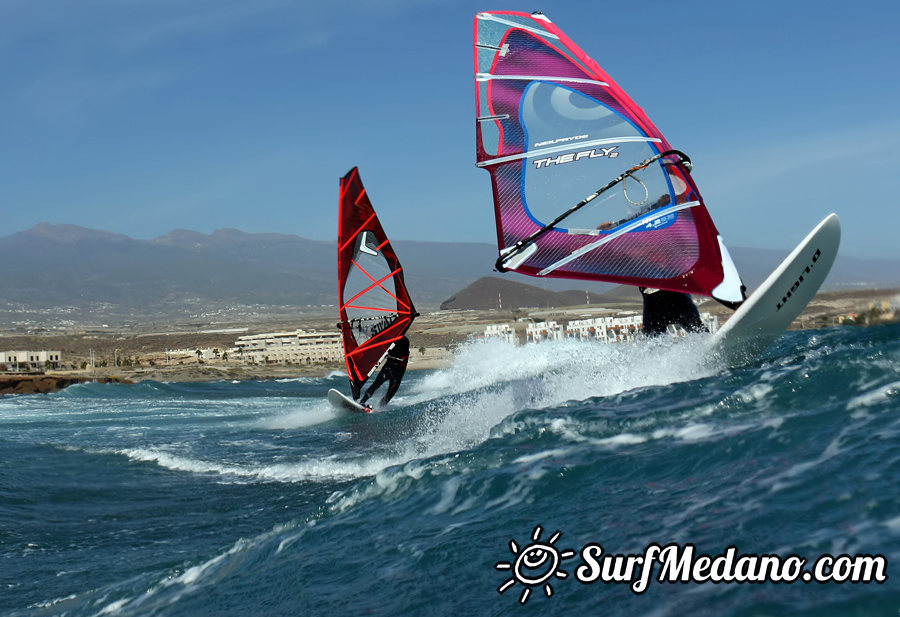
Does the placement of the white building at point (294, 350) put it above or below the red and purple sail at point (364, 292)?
below

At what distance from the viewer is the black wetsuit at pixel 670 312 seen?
410 inches

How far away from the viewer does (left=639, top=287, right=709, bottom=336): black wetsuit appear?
10406 mm

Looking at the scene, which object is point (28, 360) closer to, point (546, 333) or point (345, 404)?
point (546, 333)

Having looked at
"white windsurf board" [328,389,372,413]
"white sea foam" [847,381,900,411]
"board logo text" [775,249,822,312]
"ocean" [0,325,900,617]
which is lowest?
"white windsurf board" [328,389,372,413]

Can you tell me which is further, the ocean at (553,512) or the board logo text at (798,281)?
the board logo text at (798,281)

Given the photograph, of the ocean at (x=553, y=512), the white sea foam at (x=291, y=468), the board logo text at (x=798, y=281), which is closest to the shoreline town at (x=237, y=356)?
the board logo text at (x=798, y=281)

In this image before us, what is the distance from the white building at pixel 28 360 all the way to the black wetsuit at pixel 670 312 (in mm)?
60192

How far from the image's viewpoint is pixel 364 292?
1900 cm

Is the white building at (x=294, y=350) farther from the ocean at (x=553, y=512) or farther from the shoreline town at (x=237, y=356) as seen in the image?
the ocean at (x=553, y=512)

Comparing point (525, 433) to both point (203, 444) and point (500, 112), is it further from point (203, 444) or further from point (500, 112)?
point (203, 444)

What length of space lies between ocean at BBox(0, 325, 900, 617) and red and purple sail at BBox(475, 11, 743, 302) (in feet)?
3.48

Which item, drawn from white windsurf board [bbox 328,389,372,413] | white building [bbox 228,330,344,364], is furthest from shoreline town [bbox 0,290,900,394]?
white windsurf board [bbox 328,389,372,413]

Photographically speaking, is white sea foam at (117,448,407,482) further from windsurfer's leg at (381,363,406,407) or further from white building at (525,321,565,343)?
white building at (525,321,565,343)

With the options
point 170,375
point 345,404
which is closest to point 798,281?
point 345,404
